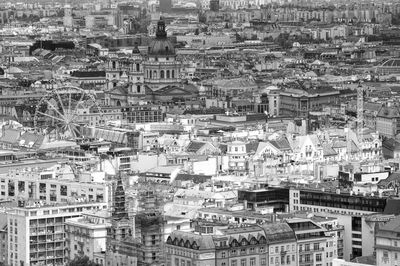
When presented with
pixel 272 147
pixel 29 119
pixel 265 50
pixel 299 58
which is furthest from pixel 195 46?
pixel 272 147

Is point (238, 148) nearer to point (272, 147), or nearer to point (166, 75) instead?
point (272, 147)

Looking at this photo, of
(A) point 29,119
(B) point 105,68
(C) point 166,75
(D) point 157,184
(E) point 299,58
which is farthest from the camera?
(E) point 299,58

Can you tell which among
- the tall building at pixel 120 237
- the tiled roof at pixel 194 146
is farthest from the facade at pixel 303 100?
the tall building at pixel 120 237

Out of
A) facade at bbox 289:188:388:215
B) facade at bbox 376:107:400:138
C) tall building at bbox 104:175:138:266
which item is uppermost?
tall building at bbox 104:175:138:266

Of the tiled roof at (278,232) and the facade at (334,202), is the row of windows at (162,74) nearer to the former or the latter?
the facade at (334,202)

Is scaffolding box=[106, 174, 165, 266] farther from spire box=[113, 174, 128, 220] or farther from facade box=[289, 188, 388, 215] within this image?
facade box=[289, 188, 388, 215]

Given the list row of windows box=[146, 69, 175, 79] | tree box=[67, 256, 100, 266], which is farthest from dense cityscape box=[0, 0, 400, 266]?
row of windows box=[146, 69, 175, 79]
